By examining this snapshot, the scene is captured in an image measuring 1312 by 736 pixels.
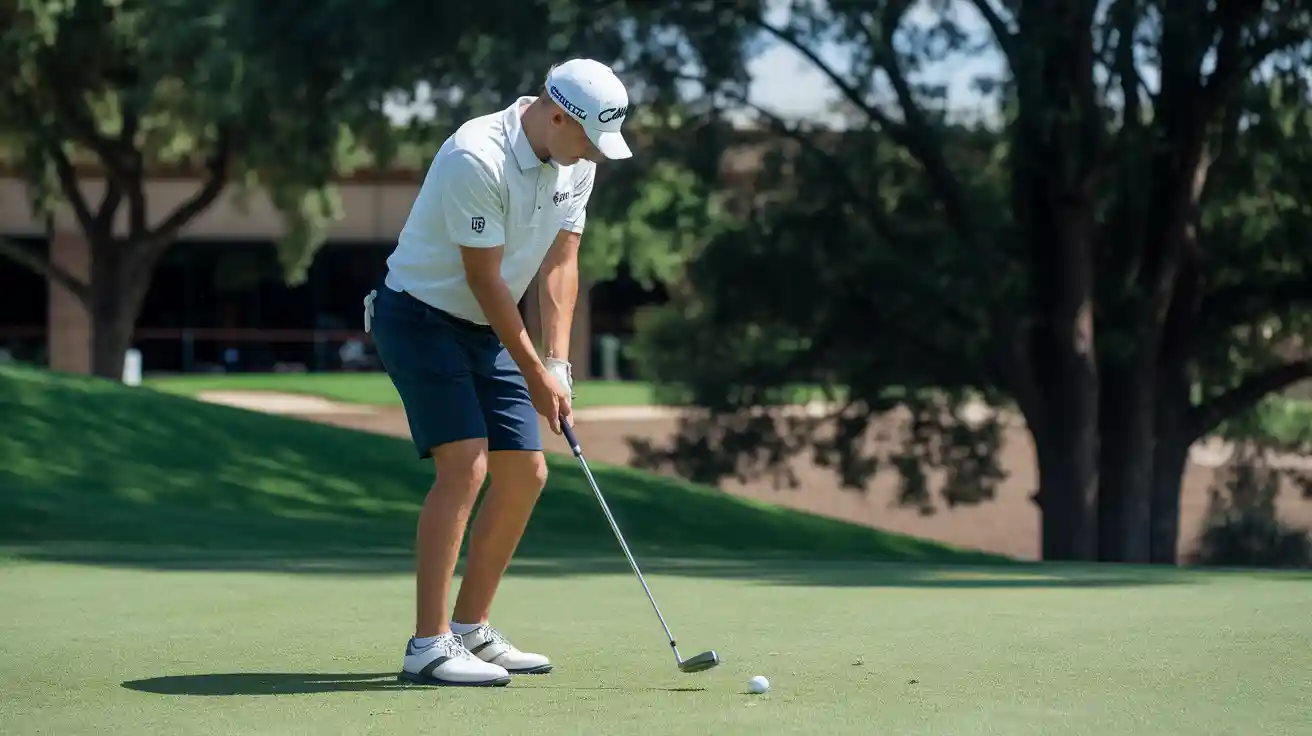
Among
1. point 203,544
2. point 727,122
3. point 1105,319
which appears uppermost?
point 727,122

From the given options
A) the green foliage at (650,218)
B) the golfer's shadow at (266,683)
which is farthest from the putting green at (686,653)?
the green foliage at (650,218)

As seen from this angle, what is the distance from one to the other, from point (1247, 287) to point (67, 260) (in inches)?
1375

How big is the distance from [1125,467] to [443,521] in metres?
15.5

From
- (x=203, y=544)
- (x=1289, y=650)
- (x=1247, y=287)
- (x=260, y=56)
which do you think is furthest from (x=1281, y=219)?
(x=1289, y=650)

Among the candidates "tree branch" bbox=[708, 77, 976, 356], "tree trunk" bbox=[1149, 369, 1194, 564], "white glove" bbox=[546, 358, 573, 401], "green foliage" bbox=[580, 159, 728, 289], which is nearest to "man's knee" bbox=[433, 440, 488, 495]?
"white glove" bbox=[546, 358, 573, 401]

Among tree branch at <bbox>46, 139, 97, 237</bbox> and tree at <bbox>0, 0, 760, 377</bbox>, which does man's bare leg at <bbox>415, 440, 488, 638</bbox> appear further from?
tree branch at <bbox>46, 139, 97, 237</bbox>

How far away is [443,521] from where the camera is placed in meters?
5.89

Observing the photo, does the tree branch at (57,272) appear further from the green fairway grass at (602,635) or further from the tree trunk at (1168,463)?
the tree trunk at (1168,463)

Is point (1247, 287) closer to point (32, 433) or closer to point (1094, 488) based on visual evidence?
point (1094, 488)

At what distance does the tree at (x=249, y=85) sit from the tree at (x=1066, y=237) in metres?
1.98

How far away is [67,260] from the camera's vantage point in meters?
48.6

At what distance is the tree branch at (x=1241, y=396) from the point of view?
842 inches

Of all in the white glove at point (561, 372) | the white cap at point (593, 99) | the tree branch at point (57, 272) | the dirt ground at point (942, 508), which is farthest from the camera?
the tree branch at point (57, 272)

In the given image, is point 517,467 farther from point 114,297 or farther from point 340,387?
point 340,387
